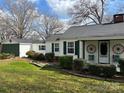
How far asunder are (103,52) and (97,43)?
104 cm

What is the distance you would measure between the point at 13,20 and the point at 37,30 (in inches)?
276

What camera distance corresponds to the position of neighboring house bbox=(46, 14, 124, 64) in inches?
821

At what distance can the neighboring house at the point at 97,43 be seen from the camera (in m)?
20.8

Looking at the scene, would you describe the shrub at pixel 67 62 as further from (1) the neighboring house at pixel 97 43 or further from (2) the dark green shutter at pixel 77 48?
(2) the dark green shutter at pixel 77 48

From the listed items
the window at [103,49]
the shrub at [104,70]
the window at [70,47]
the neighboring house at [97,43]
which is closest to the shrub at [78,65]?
the shrub at [104,70]

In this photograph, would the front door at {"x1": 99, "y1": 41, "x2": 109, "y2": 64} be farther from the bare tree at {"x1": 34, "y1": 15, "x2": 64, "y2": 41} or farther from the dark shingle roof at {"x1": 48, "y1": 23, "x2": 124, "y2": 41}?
the bare tree at {"x1": 34, "y1": 15, "x2": 64, "y2": 41}

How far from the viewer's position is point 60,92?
9.84 meters

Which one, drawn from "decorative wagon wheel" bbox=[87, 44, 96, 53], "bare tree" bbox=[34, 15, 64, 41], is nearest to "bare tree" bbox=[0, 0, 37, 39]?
"bare tree" bbox=[34, 15, 64, 41]

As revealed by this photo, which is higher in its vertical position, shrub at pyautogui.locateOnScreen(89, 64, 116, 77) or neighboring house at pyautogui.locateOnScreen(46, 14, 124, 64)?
neighboring house at pyautogui.locateOnScreen(46, 14, 124, 64)

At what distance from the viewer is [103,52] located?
22.5 metres

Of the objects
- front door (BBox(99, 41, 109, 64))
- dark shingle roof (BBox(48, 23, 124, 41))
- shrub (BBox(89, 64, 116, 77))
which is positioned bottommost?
shrub (BBox(89, 64, 116, 77))

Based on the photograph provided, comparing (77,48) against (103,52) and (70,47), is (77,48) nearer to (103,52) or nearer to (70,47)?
(70,47)

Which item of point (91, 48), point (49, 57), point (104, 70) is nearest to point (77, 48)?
point (91, 48)

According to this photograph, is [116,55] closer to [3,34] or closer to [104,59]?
[104,59]
